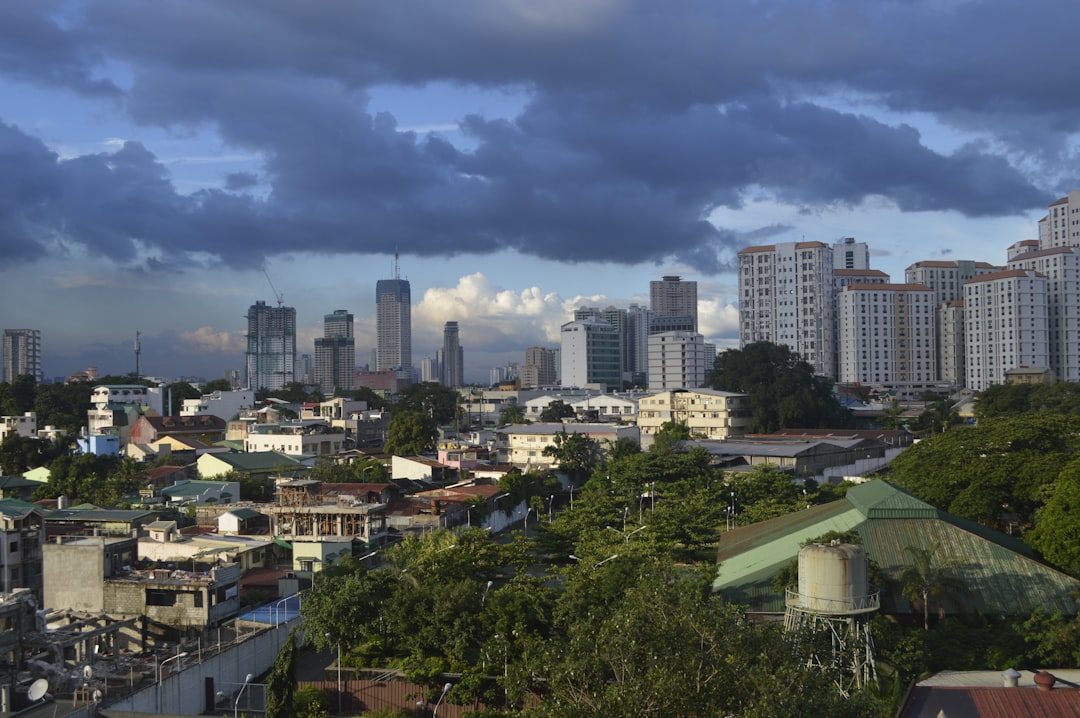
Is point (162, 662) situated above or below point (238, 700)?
above

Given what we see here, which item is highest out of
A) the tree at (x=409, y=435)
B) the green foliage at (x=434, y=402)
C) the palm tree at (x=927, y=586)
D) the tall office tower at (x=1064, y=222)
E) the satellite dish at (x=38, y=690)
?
the tall office tower at (x=1064, y=222)

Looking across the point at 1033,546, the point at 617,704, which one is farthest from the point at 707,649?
the point at 1033,546

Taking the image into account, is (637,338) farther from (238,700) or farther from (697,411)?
(238,700)

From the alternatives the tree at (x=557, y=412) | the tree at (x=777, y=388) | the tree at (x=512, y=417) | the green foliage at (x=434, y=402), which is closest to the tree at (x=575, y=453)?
the tree at (x=777, y=388)

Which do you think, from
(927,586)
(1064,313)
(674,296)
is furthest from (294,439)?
(674,296)

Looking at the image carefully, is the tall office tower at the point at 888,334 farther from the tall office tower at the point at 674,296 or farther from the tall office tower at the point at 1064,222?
the tall office tower at the point at 674,296

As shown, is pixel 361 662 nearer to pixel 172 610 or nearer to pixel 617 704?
pixel 172 610

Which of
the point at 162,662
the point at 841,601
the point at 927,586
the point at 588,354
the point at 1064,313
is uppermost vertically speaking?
the point at 1064,313
